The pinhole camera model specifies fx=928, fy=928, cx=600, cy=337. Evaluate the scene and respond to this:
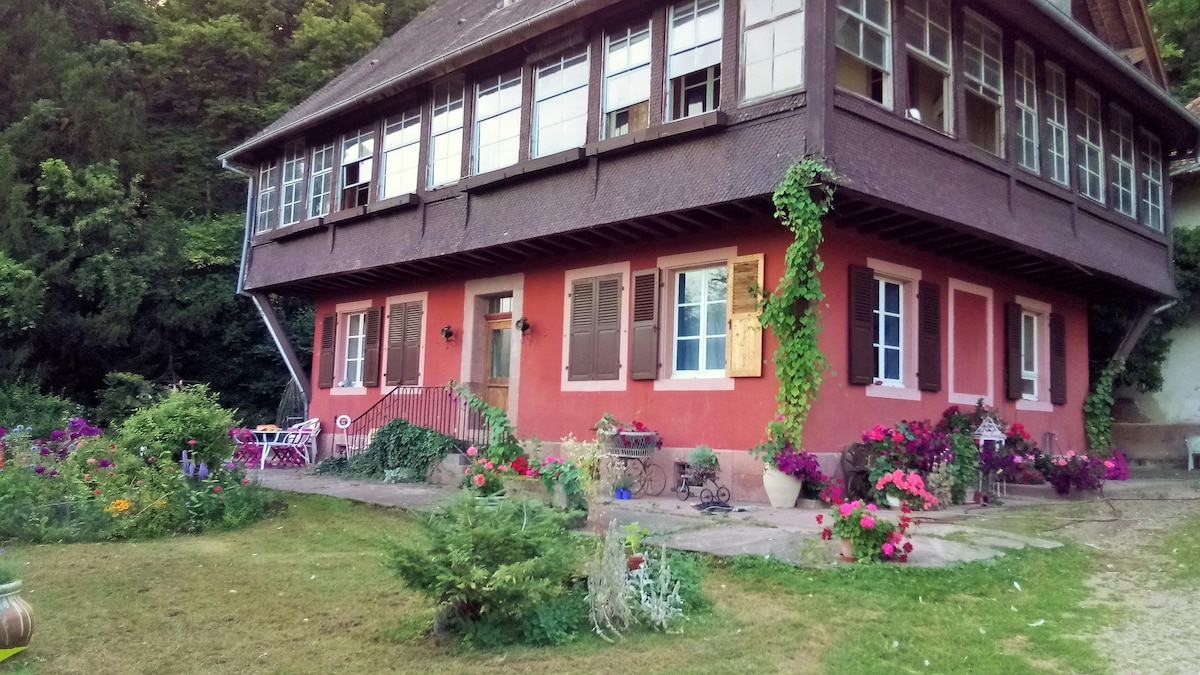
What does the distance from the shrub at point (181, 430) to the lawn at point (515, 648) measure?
5.65ft

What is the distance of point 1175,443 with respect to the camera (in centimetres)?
1576

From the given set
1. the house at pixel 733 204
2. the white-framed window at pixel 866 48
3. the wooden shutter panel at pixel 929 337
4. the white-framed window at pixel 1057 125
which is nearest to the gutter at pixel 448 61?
the house at pixel 733 204

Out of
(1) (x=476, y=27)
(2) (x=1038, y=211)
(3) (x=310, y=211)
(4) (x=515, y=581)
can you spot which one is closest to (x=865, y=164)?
(2) (x=1038, y=211)

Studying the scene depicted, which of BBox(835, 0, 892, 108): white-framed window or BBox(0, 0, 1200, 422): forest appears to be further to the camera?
BBox(0, 0, 1200, 422): forest

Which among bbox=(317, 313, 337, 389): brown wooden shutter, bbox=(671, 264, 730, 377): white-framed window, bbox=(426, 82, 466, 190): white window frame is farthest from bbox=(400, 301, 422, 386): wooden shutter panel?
bbox=(671, 264, 730, 377): white-framed window

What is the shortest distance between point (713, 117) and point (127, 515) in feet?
21.7

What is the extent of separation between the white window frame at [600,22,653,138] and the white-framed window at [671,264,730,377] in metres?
1.92

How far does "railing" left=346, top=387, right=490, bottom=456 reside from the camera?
13.2m

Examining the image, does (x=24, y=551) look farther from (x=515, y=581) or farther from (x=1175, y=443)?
(x=1175, y=443)

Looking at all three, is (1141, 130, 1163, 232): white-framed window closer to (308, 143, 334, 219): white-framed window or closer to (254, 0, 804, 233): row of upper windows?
(254, 0, 804, 233): row of upper windows

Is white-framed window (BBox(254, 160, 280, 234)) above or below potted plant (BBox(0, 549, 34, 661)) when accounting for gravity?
above

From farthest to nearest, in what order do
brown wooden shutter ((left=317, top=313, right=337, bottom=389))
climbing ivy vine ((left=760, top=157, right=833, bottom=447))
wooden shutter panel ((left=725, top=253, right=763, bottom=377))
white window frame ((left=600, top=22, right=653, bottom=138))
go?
brown wooden shutter ((left=317, top=313, right=337, bottom=389))
white window frame ((left=600, top=22, right=653, bottom=138))
wooden shutter panel ((left=725, top=253, right=763, bottom=377))
climbing ivy vine ((left=760, top=157, right=833, bottom=447))

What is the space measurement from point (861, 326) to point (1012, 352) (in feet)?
12.7

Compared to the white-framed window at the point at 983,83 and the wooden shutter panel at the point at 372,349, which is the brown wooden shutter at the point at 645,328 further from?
the wooden shutter panel at the point at 372,349
